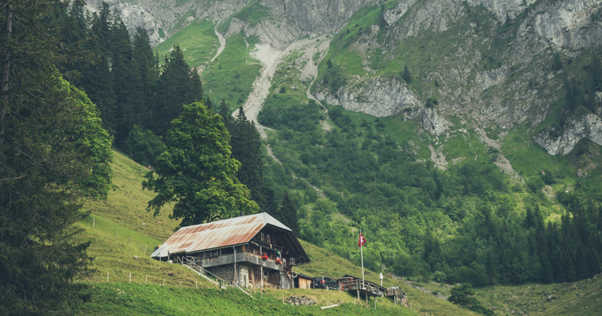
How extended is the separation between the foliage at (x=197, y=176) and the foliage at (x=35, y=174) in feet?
94.4

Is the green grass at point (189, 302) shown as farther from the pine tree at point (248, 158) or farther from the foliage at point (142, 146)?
the foliage at point (142, 146)

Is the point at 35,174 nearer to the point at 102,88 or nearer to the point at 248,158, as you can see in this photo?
the point at 248,158

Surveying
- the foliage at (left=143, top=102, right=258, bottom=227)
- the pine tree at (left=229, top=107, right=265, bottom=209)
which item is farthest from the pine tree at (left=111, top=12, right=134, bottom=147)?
the foliage at (left=143, top=102, right=258, bottom=227)

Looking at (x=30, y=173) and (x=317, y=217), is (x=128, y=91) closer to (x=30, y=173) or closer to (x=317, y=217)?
(x=317, y=217)

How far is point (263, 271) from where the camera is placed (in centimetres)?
5025

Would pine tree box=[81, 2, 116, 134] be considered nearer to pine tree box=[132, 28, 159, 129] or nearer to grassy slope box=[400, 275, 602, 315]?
pine tree box=[132, 28, 159, 129]

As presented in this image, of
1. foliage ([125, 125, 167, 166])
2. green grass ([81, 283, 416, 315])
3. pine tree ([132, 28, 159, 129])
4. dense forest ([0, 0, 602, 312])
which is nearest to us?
dense forest ([0, 0, 602, 312])

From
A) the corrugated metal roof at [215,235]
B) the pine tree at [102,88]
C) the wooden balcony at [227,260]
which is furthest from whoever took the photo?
the pine tree at [102,88]

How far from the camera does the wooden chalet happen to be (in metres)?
46.8

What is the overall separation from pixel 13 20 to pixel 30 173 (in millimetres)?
7357

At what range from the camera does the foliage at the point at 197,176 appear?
183ft

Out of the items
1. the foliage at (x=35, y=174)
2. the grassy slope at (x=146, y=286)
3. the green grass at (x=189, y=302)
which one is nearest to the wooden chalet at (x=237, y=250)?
the grassy slope at (x=146, y=286)

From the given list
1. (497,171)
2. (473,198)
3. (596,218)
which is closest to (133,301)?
(596,218)

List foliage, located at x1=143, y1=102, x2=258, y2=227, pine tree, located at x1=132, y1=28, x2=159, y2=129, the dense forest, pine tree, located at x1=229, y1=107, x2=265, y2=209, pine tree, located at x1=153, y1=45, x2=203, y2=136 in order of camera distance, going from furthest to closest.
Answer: pine tree, located at x1=132, y1=28, x2=159, y2=129 < pine tree, located at x1=153, y1=45, x2=203, y2=136 < pine tree, located at x1=229, y1=107, x2=265, y2=209 < foliage, located at x1=143, y1=102, x2=258, y2=227 < the dense forest
